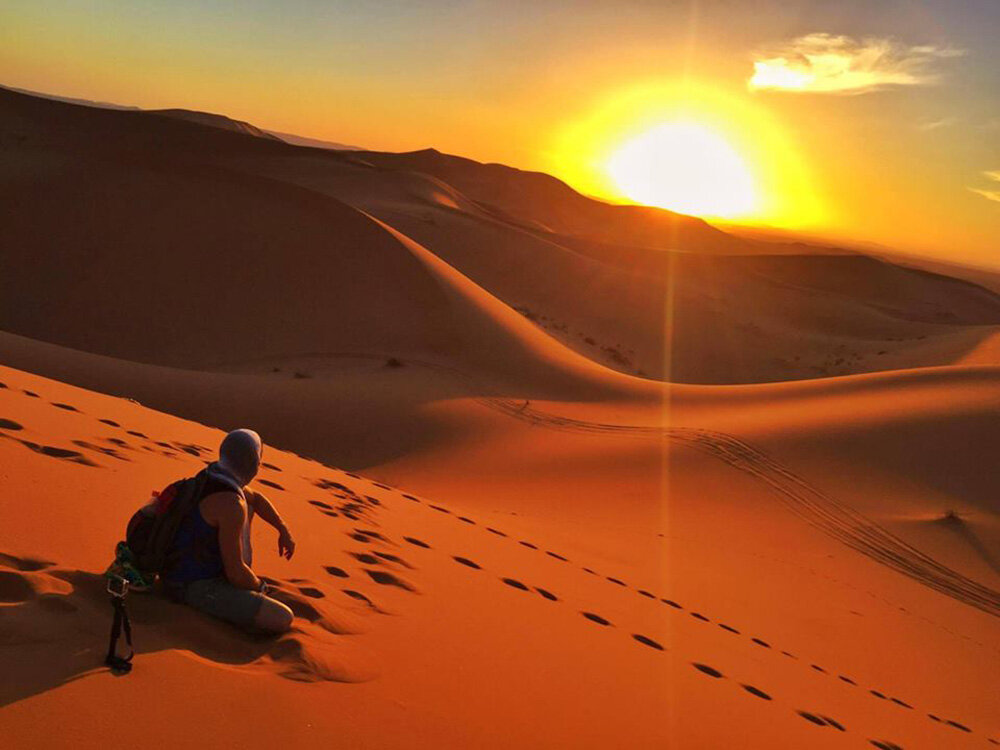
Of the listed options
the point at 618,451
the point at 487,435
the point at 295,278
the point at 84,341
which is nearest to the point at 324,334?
the point at 295,278

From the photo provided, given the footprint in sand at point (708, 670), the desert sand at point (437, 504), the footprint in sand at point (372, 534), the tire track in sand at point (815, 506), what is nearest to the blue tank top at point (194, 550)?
the desert sand at point (437, 504)

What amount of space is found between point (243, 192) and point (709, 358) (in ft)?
57.6

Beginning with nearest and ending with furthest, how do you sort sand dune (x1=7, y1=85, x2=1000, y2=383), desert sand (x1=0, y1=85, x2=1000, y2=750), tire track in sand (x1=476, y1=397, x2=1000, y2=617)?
desert sand (x1=0, y1=85, x2=1000, y2=750)
tire track in sand (x1=476, y1=397, x2=1000, y2=617)
sand dune (x1=7, y1=85, x2=1000, y2=383)

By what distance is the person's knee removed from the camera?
297 centimetres

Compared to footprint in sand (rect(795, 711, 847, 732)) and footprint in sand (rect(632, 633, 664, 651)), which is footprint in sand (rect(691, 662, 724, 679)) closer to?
footprint in sand (rect(632, 633, 664, 651))

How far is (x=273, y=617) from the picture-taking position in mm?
2996

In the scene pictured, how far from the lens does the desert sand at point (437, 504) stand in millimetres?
2844

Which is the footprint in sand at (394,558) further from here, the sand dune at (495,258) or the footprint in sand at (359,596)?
the sand dune at (495,258)

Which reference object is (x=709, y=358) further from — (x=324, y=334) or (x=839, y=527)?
(x=839, y=527)

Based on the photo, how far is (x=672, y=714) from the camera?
12.2 ft

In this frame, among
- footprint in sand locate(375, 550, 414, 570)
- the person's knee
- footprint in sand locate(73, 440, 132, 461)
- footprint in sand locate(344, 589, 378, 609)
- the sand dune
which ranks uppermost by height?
the sand dune

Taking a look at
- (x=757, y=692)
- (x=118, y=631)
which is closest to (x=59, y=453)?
(x=118, y=631)

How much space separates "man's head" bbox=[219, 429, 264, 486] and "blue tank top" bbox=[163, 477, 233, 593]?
76 mm

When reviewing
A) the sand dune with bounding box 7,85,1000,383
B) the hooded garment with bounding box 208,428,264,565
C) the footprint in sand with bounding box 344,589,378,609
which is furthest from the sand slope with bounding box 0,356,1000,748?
the sand dune with bounding box 7,85,1000,383
